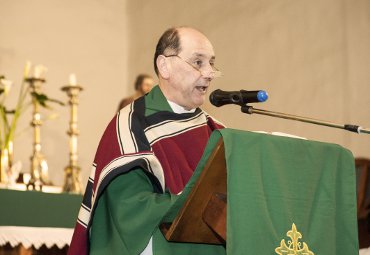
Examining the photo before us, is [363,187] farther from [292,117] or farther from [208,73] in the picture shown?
[292,117]

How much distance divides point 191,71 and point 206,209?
961mm

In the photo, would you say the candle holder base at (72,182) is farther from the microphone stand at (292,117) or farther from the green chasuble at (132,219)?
the microphone stand at (292,117)

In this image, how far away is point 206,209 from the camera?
2.60 m

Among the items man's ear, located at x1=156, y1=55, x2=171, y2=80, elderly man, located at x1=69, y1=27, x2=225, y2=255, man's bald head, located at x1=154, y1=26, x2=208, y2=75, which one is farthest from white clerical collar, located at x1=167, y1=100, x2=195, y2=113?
man's bald head, located at x1=154, y1=26, x2=208, y2=75

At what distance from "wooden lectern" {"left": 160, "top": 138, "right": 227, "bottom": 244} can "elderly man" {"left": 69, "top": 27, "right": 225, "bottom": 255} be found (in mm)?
163

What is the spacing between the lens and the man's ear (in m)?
3.43

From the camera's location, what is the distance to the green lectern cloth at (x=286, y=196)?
2.61m

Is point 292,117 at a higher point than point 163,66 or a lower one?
lower

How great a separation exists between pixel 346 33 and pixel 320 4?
447 mm

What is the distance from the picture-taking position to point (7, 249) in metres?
4.43

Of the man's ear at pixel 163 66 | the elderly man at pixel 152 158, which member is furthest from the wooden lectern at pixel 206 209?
the man's ear at pixel 163 66

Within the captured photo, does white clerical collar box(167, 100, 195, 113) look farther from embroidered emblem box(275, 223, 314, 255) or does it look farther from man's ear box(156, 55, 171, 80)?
embroidered emblem box(275, 223, 314, 255)

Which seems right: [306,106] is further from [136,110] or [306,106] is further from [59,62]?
[136,110]

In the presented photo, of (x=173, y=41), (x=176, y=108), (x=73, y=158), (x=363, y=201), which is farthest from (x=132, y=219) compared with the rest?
(x=73, y=158)
